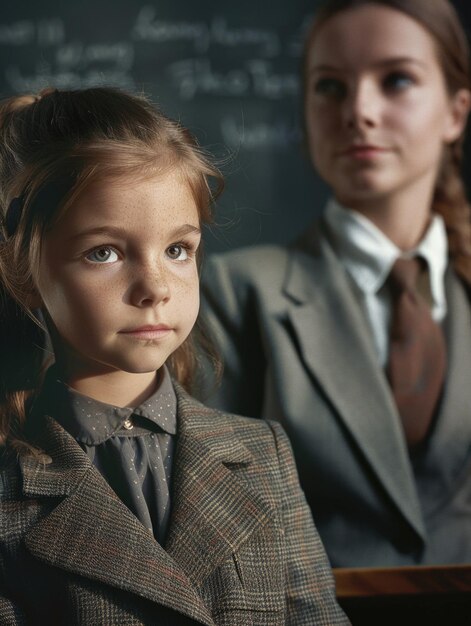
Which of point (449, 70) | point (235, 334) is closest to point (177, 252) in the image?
point (235, 334)

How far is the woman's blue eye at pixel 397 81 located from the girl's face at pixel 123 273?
42cm

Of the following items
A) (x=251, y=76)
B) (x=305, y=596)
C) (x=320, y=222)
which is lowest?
(x=305, y=596)

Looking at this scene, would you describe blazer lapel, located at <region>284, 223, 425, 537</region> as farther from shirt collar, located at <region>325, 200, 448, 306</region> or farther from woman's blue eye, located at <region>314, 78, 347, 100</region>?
woman's blue eye, located at <region>314, 78, 347, 100</region>

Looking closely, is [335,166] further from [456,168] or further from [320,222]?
[456,168]

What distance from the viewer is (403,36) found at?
0.91 meters

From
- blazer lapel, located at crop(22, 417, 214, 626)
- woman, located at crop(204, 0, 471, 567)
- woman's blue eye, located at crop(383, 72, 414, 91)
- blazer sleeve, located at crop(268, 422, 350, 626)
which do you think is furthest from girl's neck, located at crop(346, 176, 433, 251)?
blazer lapel, located at crop(22, 417, 214, 626)

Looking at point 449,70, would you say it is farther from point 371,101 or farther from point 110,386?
point 110,386

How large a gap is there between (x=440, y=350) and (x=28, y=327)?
1.64 ft

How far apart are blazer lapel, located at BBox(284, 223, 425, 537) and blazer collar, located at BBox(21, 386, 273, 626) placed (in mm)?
256

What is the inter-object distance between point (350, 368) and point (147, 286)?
38 centimetres

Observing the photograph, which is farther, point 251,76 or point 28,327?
point 251,76

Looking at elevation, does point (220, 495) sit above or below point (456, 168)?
below

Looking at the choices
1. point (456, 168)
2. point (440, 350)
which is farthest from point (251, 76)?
point (440, 350)

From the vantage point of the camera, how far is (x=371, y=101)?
882 mm
